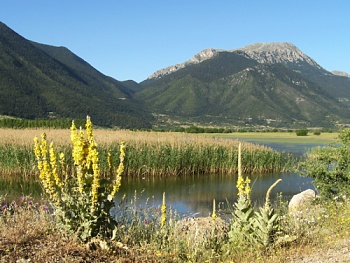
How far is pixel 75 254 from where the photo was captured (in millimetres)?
5203

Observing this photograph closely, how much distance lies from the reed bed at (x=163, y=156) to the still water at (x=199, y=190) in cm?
111

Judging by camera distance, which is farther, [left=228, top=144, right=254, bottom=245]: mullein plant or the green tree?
the green tree

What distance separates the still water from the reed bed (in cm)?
111

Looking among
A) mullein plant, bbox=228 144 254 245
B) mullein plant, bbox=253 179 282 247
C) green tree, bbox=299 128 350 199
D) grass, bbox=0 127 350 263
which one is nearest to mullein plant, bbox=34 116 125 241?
grass, bbox=0 127 350 263

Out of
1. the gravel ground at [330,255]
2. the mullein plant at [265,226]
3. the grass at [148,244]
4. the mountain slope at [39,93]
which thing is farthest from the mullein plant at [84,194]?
the mountain slope at [39,93]

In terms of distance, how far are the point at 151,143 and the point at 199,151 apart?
2.92 metres

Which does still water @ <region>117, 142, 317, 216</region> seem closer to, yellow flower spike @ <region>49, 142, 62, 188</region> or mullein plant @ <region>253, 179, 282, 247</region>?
mullein plant @ <region>253, 179, 282, 247</region>

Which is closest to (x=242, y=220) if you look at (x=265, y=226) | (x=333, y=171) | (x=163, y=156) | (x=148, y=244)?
(x=265, y=226)

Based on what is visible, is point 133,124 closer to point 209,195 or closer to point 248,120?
point 248,120

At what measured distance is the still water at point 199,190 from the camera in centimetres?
1535

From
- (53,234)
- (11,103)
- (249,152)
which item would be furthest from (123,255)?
(11,103)

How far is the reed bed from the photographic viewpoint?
21109 mm

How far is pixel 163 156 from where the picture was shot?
23.5 metres

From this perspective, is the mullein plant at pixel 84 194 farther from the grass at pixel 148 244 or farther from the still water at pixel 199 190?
the still water at pixel 199 190
